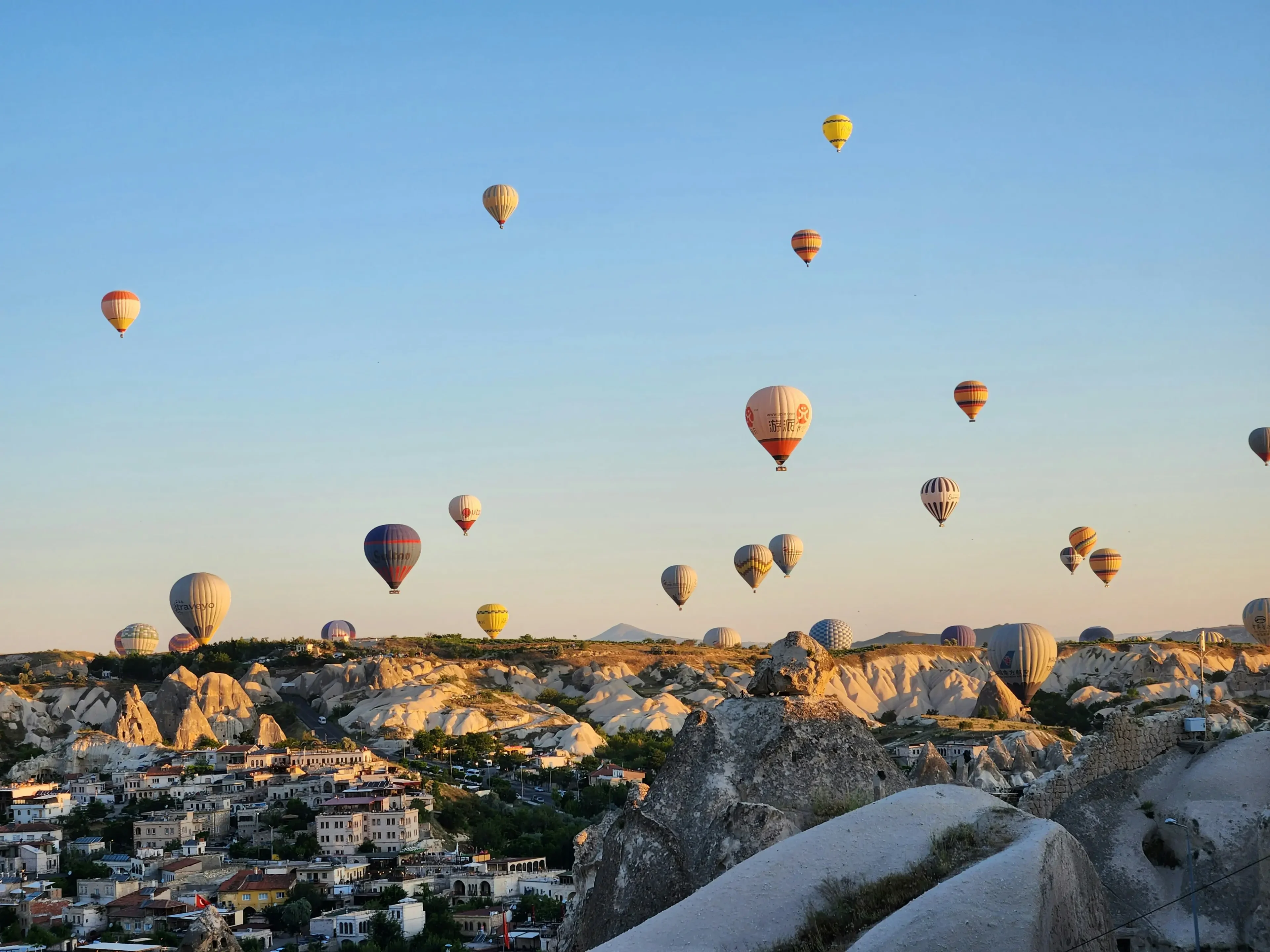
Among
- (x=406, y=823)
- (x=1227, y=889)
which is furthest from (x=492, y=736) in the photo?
(x=1227, y=889)

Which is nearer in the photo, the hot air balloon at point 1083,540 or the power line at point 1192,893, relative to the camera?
the power line at point 1192,893

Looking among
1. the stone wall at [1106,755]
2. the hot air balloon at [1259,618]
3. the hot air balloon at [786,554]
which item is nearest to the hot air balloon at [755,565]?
the hot air balloon at [786,554]

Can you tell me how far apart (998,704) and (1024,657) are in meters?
2.56

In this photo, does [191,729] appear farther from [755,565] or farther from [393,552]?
[755,565]

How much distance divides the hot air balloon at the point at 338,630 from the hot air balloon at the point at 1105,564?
61726 mm

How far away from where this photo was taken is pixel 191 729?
86.9 m

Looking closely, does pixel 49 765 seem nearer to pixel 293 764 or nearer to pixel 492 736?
pixel 293 764

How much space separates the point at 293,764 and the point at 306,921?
28.2m

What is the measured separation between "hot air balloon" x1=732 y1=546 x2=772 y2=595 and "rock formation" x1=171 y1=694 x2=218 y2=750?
1185 inches

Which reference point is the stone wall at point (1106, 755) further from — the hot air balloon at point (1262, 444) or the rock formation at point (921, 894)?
the hot air balloon at point (1262, 444)

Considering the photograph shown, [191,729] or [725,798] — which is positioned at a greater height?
[725,798]

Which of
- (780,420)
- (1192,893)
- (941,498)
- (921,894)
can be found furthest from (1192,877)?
(941,498)

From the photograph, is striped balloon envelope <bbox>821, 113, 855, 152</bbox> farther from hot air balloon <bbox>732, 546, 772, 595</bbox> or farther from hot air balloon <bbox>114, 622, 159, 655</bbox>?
hot air balloon <bbox>114, 622, 159, 655</bbox>

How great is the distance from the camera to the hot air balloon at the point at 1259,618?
80.0 meters
